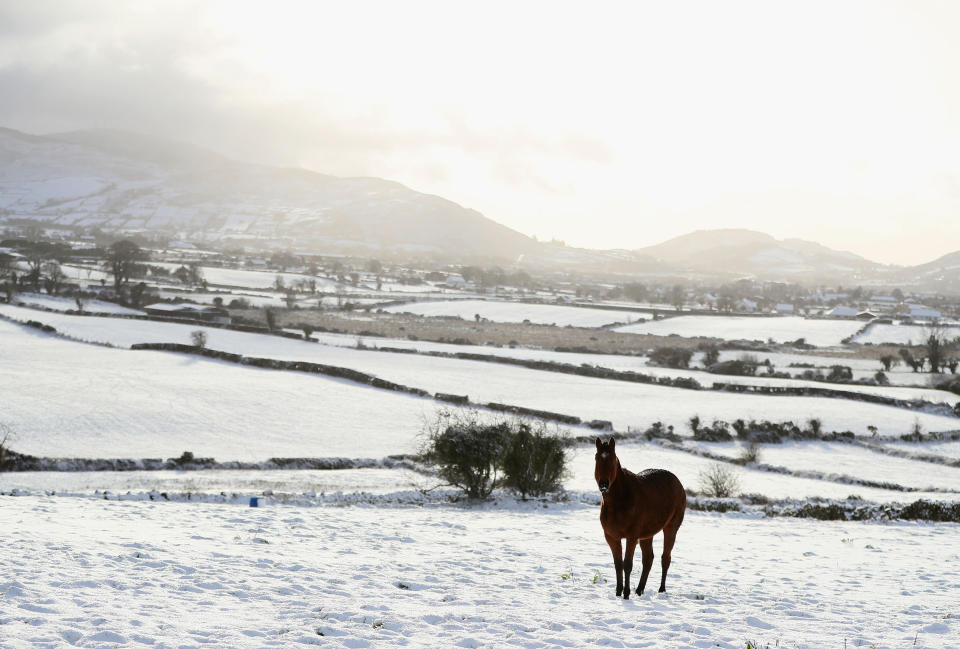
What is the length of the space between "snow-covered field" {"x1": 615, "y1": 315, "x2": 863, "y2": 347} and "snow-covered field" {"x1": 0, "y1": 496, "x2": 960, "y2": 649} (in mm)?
103587

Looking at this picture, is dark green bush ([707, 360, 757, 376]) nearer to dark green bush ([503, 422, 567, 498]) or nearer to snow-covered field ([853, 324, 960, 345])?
snow-covered field ([853, 324, 960, 345])

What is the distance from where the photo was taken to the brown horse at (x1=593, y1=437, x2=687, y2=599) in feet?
35.1

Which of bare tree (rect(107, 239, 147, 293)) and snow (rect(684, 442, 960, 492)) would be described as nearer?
snow (rect(684, 442, 960, 492))

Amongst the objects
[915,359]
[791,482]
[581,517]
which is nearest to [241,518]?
[581,517]

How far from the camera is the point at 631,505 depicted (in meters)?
11.0

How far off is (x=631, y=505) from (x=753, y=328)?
13049 cm

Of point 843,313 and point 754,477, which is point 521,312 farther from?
point 754,477

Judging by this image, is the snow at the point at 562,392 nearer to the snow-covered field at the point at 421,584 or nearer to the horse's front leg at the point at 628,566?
the snow-covered field at the point at 421,584

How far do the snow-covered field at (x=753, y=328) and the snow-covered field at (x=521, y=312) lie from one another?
8.68 meters

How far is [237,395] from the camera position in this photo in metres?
46.2

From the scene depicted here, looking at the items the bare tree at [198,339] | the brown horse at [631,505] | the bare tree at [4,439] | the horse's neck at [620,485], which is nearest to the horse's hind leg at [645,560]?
the brown horse at [631,505]

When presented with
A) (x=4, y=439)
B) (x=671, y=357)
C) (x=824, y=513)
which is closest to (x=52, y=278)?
(x=4, y=439)

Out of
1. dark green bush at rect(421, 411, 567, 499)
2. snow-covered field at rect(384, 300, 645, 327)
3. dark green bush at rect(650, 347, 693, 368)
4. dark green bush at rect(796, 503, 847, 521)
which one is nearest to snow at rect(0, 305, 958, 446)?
dark green bush at rect(421, 411, 567, 499)

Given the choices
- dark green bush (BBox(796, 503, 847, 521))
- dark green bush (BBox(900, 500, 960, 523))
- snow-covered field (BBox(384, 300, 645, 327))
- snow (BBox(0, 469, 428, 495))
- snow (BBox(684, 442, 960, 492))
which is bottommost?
snow (BBox(684, 442, 960, 492))
